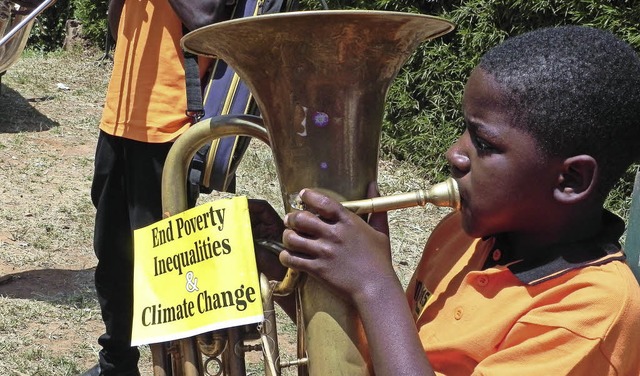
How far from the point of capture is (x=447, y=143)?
20.6 ft

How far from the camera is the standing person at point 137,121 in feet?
9.61

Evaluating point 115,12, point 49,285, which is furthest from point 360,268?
point 49,285

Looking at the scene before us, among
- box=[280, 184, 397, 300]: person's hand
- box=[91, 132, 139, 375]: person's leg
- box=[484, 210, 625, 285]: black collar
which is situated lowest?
box=[484, 210, 625, 285]: black collar

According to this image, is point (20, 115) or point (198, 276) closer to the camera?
point (198, 276)

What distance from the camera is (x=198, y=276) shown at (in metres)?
1.71

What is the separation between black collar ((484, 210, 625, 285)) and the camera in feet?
4.80

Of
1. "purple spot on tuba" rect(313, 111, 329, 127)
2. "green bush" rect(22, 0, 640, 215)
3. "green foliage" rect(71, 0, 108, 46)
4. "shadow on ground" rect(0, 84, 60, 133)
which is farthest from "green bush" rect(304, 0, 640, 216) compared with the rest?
"green foliage" rect(71, 0, 108, 46)

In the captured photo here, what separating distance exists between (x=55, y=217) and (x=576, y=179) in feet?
14.7

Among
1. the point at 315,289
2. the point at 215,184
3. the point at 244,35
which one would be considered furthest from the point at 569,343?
the point at 215,184

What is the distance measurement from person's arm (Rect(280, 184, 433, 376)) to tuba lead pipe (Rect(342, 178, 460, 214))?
0.09 ft

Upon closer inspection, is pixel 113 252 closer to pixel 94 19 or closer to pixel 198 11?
pixel 198 11

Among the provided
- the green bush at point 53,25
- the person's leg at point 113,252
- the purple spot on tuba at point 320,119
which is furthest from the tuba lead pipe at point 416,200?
the green bush at point 53,25

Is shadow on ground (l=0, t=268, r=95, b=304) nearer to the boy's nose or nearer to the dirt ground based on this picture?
the dirt ground

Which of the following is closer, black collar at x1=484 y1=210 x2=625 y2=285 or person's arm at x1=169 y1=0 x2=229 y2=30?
black collar at x1=484 y1=210 x2=625 y2=285
